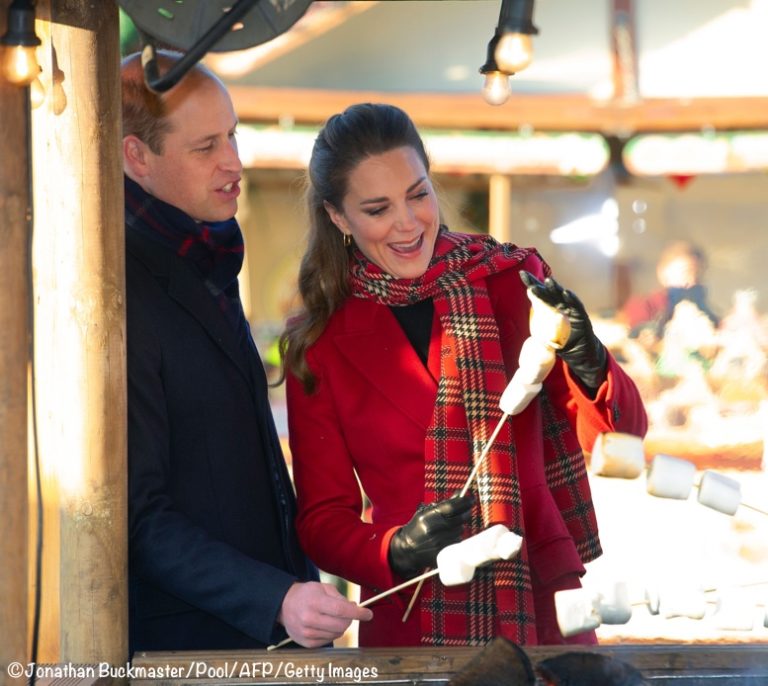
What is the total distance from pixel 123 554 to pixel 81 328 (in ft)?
1.32

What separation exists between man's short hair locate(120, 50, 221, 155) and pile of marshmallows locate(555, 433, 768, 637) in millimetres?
1061

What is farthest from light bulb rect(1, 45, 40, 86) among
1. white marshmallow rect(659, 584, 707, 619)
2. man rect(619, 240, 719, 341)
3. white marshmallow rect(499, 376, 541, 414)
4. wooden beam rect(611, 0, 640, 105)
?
wooden beam rect(611, 0, 640, 105)

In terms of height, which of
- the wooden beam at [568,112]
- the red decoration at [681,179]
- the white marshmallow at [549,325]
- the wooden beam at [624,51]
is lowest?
the white marshmallow at [549,325]

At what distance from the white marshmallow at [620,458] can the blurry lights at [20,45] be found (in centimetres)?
115

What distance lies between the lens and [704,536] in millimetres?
5488

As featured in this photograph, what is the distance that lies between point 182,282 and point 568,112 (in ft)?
16.8

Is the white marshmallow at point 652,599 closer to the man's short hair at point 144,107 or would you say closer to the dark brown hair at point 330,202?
the dark brown hair at point 330,202

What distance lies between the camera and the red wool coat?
2.21 meters

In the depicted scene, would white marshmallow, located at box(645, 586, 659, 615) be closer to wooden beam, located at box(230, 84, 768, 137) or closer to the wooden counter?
the wooden counter

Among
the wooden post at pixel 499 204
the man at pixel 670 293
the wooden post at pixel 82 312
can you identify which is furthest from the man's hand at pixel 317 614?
the wooden post at pixel 499 204

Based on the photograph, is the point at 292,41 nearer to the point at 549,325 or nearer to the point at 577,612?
the point at 549,325

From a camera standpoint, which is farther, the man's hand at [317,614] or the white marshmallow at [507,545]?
the man's hand at [317,614]

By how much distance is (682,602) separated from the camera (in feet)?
6.41

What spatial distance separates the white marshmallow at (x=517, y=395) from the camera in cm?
198
